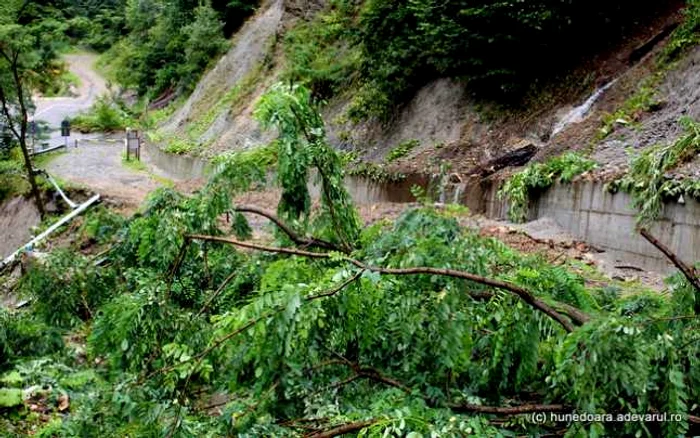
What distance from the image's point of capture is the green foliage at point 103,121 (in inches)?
1563

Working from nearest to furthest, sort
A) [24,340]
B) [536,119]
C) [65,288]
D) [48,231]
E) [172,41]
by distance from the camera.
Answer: [65,288]
[24,340]
[536,119]
[48,231]
[172,41]

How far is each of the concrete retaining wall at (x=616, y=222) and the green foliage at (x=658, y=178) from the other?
0.14 meters

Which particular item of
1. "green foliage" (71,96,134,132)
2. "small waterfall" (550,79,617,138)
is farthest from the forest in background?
"green foliage" (71,96,134,132)

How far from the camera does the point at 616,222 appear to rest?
8906mm

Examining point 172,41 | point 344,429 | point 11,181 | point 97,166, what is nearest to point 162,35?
point 172,41

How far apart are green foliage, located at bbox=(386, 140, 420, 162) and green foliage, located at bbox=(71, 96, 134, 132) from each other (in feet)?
91.1

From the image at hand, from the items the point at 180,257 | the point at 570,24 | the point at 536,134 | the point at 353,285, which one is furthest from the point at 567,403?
the point at 570,24

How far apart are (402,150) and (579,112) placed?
4.04 m

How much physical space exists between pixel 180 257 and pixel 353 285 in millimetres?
1652

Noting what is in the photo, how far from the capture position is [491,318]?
3354 millimetres

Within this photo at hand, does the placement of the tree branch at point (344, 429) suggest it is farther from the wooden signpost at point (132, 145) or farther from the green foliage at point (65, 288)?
the wooden signpost at point (132, 145)

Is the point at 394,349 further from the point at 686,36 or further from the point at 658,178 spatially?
the point at 686,36

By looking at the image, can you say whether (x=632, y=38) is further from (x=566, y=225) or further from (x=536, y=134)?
(x=566, y=225)

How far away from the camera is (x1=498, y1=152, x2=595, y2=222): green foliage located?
32.6 feet
